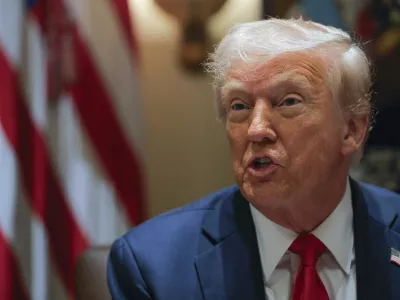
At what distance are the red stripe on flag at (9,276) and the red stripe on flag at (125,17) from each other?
30.5 inches

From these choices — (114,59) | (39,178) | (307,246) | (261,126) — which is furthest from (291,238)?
(114,59)

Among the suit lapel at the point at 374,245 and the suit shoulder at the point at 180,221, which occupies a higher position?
the suit shoulder at the point at 180,221

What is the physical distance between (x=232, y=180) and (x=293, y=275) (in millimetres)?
1134

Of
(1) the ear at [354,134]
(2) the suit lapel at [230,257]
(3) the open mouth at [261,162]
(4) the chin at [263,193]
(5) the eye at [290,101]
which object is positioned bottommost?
(2) the suit lapel at [230,257]

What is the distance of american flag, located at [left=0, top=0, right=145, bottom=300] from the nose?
84 cm

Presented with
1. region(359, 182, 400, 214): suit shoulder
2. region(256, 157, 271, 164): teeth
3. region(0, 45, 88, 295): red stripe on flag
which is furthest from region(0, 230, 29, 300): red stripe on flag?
region(359, 182, 400, 214): suit shoulder

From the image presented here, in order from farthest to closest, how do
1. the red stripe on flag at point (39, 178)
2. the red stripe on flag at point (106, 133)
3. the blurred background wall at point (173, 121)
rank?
the blurred background wall at point (173, 121) < the red stripe on flag at point (106, 133) < the red stripe on flag at point (39, 178)

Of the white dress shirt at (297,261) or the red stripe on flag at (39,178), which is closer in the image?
the white dress shirt at (297,261)

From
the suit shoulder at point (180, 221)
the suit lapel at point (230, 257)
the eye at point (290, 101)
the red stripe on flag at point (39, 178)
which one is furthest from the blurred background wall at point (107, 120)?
the eye at point (290, 101)

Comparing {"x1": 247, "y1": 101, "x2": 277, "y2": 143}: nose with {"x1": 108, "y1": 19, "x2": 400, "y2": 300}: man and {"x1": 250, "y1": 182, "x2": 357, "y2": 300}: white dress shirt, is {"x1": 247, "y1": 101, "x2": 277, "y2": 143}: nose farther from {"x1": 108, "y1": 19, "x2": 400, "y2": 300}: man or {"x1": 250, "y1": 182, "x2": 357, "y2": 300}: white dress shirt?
{"x1": 250, "y1": 182, "x2": 357, "y2": 300}: white dress shirt

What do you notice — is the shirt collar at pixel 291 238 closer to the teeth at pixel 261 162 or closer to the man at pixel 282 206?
the man at pixel 282 206

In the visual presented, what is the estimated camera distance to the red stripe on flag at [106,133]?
6.65ft

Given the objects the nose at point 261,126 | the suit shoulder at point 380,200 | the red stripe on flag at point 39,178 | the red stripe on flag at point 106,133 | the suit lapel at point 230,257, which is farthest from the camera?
the red stripe on flag at point 106,133

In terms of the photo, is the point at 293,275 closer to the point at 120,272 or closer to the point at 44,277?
the point at 120,272
